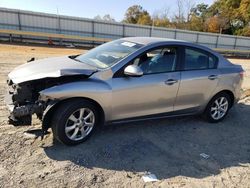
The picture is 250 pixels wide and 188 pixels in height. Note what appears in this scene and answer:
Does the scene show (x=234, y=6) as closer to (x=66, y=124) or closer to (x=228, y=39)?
(x=228, y=39)

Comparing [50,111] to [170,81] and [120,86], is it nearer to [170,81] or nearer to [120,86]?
[120,86]

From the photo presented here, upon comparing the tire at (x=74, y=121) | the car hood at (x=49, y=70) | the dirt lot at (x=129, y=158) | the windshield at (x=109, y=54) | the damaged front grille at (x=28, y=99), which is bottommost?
the dirt lot at (x=129, y=158)

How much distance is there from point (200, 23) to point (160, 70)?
178 feet

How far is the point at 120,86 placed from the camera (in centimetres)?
429

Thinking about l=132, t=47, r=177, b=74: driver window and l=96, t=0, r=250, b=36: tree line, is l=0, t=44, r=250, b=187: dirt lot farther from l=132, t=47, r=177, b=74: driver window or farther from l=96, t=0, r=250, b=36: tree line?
l=96, t=0, r=250, b=36: tree line

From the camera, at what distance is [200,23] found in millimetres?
55188

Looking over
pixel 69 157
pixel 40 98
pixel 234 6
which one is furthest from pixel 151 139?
pixel 234 6

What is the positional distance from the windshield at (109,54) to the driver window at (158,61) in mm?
227

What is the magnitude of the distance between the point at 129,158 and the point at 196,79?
6.83 ft

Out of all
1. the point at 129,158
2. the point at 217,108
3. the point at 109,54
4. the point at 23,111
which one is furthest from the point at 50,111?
the point at 217,108

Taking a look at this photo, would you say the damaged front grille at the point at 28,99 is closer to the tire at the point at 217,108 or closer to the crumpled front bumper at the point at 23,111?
the crumpled front bumper at the point at 23,111

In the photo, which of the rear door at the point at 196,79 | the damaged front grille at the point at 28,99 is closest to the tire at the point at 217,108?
the rear door at the point at 196,79

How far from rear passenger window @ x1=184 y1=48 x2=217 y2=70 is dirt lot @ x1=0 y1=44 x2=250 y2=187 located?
1217mm

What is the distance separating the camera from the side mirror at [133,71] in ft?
13.9
